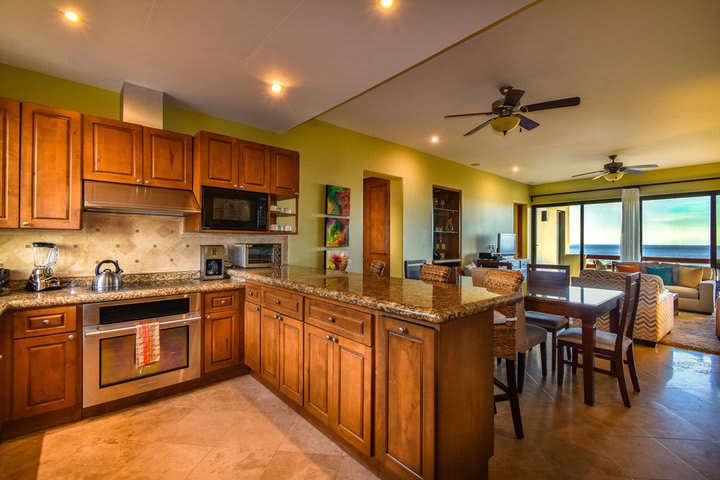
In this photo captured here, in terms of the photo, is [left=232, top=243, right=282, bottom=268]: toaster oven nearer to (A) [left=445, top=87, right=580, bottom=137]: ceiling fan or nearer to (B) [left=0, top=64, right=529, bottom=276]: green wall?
(B) [left=0, top=64, right=529, bottom=276]: green wall

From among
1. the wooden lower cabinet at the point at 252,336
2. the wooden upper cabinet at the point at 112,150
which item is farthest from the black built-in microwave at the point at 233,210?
the wooden lower cabinet at the point at 252,336

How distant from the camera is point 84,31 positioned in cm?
208

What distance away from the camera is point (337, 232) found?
4.34m

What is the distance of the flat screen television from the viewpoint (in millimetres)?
7242

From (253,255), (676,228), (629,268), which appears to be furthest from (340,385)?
(676,228)

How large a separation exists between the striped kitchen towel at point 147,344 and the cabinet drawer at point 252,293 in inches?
28.2

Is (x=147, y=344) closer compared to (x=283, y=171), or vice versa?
(x=147, y=344)

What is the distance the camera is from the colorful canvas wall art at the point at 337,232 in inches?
167

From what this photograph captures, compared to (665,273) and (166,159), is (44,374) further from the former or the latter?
(665,273)

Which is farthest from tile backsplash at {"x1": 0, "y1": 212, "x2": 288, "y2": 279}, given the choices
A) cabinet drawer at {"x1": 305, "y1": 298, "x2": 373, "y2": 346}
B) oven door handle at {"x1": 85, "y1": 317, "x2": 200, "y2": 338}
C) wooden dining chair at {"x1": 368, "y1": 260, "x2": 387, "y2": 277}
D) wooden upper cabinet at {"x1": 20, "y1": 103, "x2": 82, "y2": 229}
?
cabinet drawer at {"x1": 305, "y1": 298, "x2": 373, "y2": 346}

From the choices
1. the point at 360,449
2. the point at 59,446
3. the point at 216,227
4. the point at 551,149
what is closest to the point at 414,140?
Answer: the point at 551,149

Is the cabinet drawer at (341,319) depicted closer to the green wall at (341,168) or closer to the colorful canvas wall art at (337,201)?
the green wall at (341,168)

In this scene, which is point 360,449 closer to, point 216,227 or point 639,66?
point 216,227

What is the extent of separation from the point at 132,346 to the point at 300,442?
151 cm
